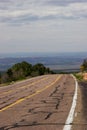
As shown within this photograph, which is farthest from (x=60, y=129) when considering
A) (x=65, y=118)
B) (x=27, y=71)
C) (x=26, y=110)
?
(x=27, y=71)

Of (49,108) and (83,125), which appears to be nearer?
(83,125)

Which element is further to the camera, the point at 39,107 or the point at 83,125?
the point at 39,107

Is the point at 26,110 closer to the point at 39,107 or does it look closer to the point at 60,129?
the point at 39,107

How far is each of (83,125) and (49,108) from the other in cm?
485

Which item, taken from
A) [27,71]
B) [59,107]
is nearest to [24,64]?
[27,71]

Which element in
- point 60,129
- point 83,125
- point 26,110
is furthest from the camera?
point 26,110

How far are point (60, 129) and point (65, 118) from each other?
7.97 ft

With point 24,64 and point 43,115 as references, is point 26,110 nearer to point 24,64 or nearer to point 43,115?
point 43,115

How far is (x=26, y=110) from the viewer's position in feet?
55.3

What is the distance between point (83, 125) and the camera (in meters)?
12.8

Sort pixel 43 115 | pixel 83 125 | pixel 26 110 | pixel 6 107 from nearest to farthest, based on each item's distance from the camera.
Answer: pixel 83 125 < pixel 43 115 < pixel 26 110 < pixel 6 107

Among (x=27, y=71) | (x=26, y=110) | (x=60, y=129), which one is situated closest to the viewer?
(x=60, y=129)

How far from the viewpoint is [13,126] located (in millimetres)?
12594

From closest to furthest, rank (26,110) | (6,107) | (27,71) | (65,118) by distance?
1. (65,118)
2. (26,110)
3. (6,107)
4. (27,71)
